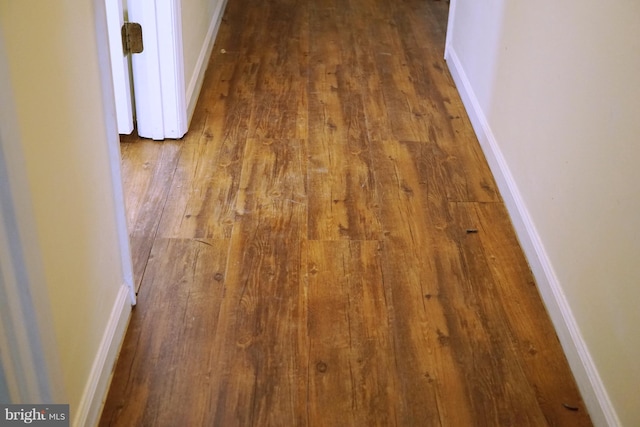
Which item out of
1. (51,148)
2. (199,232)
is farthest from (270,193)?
(51,148)

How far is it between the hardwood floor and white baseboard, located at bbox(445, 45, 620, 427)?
0.13ft

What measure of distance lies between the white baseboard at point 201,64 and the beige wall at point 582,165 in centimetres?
123

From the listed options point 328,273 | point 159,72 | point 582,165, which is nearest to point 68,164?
point 328,273

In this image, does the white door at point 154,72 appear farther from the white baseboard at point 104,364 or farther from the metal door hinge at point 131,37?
the white baseboard at point 104,364

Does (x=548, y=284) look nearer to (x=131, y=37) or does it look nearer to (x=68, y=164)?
(x=68, y=164)

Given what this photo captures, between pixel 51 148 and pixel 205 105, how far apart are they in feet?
6.00

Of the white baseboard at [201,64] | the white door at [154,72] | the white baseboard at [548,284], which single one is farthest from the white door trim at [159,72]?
the white baseboard at [548,284]

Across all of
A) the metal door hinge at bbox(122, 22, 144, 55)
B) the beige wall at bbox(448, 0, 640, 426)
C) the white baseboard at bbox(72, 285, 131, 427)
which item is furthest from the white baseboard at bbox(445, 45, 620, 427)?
the metal door hinge at bbox(122, 22, 144, 55)

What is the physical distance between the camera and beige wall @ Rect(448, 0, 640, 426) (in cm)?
161

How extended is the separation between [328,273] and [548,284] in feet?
2.03

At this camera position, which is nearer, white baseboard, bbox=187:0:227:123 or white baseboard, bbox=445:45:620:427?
white baseboard, bbox=445:45:620:427

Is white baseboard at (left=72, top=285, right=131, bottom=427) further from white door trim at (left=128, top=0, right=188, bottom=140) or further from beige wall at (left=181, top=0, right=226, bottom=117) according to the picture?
beige wall at (left=181, top=0, right=226, bottom=117)

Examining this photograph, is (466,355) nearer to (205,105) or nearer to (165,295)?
(165,295)

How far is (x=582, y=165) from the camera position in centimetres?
188
